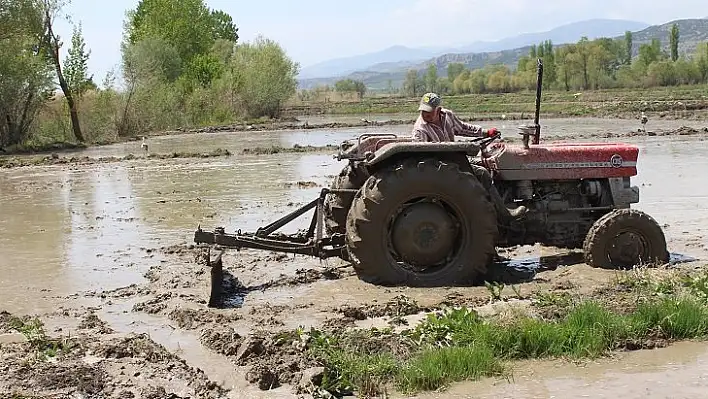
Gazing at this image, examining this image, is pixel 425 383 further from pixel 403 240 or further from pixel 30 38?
pixel 30 38

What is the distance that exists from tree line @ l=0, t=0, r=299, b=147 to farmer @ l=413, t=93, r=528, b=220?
28946 millimetres

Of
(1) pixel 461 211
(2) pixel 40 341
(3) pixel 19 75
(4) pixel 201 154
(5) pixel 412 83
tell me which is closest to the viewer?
(2) pixel 40 341

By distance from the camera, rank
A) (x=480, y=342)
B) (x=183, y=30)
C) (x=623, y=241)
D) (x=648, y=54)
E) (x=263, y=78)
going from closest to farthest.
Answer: (x=480, y=342), (x=623, y=241), (x=263, y=78), (x=183, y=30), (x=648, y=54)

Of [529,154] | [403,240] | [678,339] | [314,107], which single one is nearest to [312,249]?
[403,240]

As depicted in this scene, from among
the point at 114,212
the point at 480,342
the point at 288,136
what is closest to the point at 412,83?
the point at 288,136

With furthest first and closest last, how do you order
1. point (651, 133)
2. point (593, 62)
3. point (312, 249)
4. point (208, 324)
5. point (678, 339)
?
point (593, 62)
point (651, 133)
point (312, 249)
point (208, 324)
point (678, 339)

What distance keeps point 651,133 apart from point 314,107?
48.9 meters

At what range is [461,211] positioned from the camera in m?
7.48

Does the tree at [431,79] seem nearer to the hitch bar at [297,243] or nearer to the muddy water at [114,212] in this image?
the muddy water at [114,212]

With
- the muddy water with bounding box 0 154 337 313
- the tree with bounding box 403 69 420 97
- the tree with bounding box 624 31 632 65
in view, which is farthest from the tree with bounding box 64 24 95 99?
the tree with bounding box 624 31 632 65

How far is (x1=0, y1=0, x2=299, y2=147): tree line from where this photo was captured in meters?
34.0

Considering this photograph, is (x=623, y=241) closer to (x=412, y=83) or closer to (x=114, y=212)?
(x=114, y=212)

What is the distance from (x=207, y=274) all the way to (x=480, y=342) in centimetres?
404

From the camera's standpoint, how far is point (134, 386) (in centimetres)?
513
